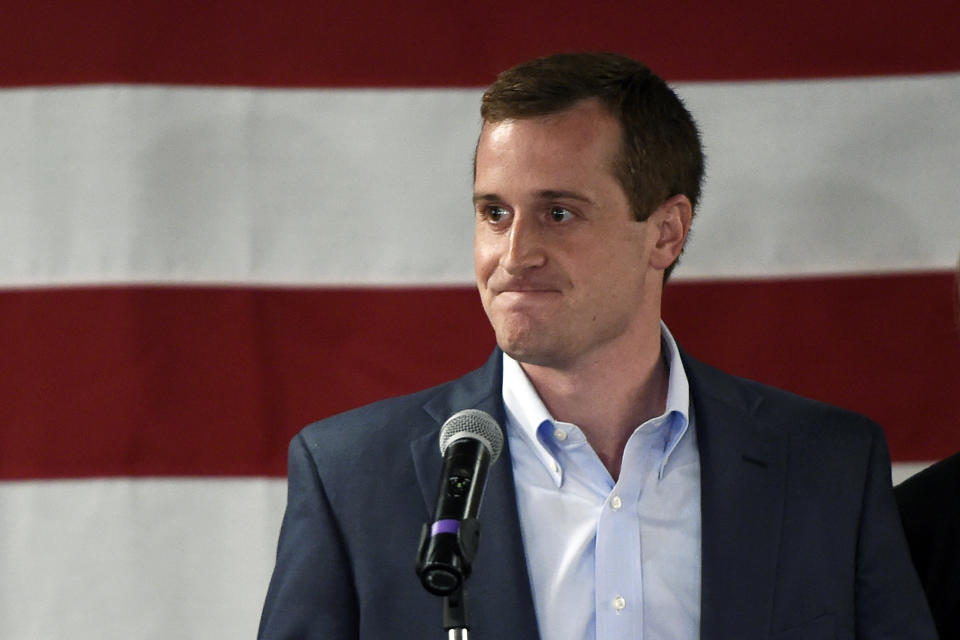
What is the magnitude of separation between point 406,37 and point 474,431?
4.04 ft

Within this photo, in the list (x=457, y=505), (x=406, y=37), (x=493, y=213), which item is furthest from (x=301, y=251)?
(x=457, y=505)

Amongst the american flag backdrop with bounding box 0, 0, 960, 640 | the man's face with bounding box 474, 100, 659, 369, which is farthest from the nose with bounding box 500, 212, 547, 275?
the american flag backdrop with bounding box 0, 0, 960, 640

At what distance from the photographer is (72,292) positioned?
2076 mm

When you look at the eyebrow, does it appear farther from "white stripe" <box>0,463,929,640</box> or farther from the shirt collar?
"white stripe" <box>0,463,929,640</box>

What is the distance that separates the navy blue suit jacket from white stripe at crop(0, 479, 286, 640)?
2.05 ft

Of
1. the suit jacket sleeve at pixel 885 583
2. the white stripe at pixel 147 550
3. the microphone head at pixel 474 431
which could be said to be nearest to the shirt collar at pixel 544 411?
the suit jacket sleeve at pixel 885 583

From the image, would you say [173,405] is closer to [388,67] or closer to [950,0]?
[388,67]

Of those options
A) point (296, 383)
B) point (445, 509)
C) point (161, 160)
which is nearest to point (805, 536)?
point (445, 509)

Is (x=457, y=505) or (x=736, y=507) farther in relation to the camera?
(x=736, y=507)

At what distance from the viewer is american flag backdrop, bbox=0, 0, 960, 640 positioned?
2.05 metres

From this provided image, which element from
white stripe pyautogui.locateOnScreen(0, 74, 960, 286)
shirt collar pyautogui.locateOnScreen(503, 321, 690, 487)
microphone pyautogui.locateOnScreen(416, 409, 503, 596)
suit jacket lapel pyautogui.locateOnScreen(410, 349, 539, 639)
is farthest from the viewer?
white stripe pyautogui.locateOnScreen(0, 74, 960, 286)

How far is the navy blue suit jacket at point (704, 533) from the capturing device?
137cm

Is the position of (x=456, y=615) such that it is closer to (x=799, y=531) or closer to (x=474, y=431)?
(x=474, y=431)

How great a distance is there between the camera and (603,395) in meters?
1.49
